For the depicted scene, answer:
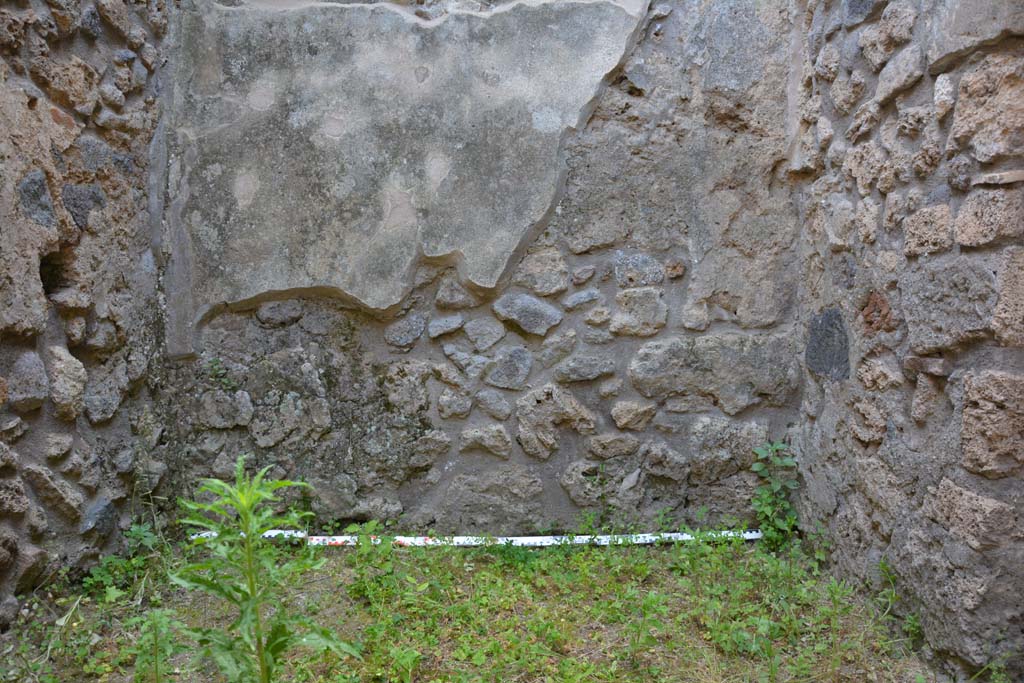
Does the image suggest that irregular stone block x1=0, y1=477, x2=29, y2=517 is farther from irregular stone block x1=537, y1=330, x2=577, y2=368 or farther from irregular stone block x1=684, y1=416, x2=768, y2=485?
irregular stone block x1=684, y1=416, x2=768, y2=485

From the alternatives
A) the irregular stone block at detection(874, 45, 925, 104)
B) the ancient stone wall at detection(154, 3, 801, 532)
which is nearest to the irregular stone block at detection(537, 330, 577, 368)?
the ancient stone wall at detection(154, 3, 801, 532)

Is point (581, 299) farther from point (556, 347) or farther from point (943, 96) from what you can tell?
point (943, 96)

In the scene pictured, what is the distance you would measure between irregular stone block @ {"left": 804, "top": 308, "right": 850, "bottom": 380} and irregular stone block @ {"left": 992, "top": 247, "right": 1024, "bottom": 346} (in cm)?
71

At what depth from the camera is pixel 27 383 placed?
2.01 metres

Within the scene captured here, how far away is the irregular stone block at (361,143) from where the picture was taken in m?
2.65

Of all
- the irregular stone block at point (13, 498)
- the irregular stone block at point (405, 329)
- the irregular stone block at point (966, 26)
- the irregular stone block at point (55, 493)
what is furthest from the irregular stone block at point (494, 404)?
the irregular stone block at point (966, 26)

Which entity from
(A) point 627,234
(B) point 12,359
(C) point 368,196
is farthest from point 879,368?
(B) point 12,359

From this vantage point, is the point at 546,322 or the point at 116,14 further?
the point at 546,322

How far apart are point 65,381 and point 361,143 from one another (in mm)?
1238

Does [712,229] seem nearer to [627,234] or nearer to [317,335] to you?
[627,234]

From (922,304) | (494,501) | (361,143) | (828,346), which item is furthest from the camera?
(494,501)

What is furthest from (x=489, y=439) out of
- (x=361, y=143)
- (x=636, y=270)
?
(x=361, y=143)

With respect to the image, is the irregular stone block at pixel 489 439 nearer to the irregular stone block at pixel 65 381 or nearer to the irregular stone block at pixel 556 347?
the irregular stone block at pixel 556 347

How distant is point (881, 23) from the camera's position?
213cm
